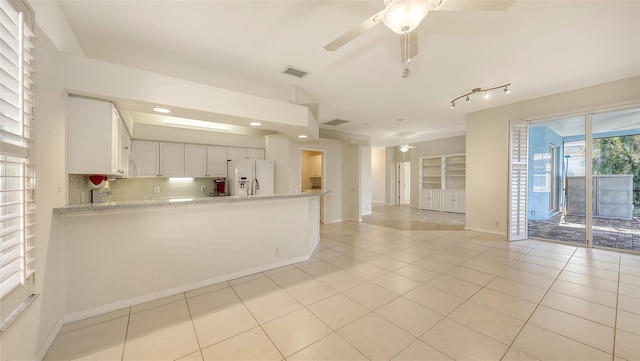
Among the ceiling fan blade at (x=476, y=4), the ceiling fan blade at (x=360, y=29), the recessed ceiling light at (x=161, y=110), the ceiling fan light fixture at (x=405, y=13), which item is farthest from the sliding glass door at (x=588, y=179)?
the recessed ceiling light at (x=161, y=110)

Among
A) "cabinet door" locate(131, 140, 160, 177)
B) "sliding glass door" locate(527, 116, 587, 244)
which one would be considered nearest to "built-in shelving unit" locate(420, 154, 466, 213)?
"sliding glass door" locate(527, 116, 587, 244)

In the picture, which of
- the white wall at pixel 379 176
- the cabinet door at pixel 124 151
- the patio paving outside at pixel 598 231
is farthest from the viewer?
the white wall at pixel 379 176

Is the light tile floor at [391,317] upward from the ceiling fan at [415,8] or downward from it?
downward

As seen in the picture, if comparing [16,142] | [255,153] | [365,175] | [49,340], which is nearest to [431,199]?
[365,175]

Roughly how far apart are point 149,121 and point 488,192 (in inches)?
294

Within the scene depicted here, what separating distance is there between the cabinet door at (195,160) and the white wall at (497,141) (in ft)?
20.5

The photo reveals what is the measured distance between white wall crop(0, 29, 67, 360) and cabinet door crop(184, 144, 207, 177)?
2.69 meters

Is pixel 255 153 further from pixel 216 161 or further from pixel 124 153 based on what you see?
pixel 124 153

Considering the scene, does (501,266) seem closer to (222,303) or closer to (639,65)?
(639,65)

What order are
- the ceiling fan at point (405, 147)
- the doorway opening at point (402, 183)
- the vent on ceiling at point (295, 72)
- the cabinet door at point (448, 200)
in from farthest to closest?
the doorway opening at point (402, 183), the cabinet door at point (448, 200), the ceiling fan at point (405, 147), the vent on ceiling at point (295, 72)

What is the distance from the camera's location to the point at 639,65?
3.28 m

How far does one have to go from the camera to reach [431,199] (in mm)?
9195

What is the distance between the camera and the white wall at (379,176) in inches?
453

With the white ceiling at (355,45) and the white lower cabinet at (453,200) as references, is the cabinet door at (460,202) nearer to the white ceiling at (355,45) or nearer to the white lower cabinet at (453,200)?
the white lower cabinet at (453,200)
